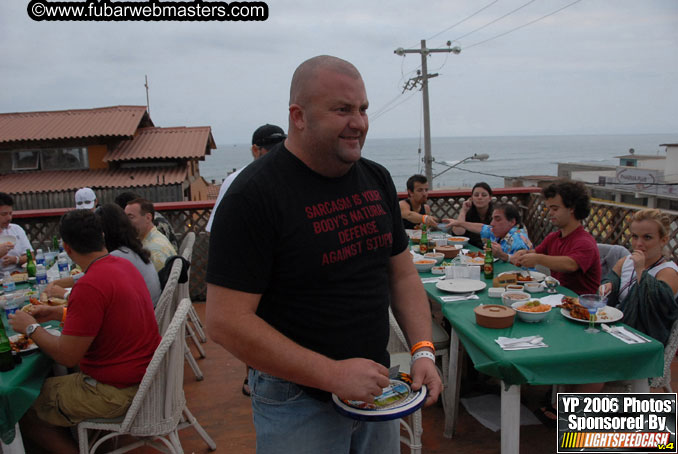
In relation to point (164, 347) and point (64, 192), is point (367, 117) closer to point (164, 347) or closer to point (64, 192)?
point (164, 347)

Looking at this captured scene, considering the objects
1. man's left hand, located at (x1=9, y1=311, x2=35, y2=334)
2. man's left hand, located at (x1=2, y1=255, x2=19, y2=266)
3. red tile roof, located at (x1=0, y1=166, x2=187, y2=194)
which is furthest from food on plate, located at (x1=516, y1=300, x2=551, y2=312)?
red tile roof, located at (x1=0, y1=166, x2=187, y2=194)

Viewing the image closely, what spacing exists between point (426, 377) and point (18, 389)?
1.84 metres

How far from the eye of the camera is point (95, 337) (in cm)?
219

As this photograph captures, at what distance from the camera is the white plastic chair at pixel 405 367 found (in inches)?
91.7

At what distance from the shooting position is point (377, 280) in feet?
4.14

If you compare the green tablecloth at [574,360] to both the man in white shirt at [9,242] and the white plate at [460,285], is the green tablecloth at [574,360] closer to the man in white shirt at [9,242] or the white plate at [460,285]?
the white plate at [460,285]

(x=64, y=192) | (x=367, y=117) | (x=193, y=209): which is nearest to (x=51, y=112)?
(x=64, y=192)

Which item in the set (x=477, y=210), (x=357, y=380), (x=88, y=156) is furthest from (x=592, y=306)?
(x=88, y=156)

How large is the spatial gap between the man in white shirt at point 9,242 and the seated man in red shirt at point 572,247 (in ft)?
13.7

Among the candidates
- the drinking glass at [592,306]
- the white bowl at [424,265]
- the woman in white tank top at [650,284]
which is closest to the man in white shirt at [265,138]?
the white bowl at [424,265]

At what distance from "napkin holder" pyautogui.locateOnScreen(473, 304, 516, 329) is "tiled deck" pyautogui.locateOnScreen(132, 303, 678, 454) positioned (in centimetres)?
89

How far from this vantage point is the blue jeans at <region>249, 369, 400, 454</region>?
1.17 m

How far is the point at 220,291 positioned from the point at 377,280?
0.44 meters

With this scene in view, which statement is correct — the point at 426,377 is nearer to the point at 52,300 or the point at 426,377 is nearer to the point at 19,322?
the point at 19,322
